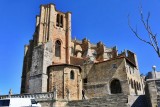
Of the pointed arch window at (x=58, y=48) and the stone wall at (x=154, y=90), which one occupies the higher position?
the pointed arch window at (x=58, y=48)

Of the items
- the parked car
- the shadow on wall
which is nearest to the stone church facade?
the shadow on wall

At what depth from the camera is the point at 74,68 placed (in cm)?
3178

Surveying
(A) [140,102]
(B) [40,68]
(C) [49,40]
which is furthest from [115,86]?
(C) [49,40]

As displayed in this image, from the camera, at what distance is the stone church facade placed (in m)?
31.0

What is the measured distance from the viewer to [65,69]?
31.0 meters

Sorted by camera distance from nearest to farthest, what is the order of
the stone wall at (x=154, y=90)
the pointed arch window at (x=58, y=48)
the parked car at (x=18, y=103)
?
1. the stone wall at (x=154, y=90)
2. the parked car at (x=18, y=103)
3. the pointed arch window at (x=58, y=48)

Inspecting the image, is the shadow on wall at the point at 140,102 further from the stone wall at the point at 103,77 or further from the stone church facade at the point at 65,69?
the stone wall at the point at 103,77

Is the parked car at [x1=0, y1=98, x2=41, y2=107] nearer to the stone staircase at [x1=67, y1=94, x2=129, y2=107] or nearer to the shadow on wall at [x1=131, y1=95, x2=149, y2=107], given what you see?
the stone staircase at [x1=67, y1=94, x2=129, y2=107]

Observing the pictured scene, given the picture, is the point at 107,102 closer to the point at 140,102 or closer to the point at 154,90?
the point at 140,102

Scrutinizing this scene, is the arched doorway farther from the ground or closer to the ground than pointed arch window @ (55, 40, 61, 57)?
closer to the ground

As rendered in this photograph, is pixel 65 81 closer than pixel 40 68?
Yes

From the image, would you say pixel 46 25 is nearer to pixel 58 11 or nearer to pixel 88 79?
pixel 58 11

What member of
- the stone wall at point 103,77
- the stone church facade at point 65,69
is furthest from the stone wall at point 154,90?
the stone wall at point 103,77

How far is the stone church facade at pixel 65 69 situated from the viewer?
3103 cm
